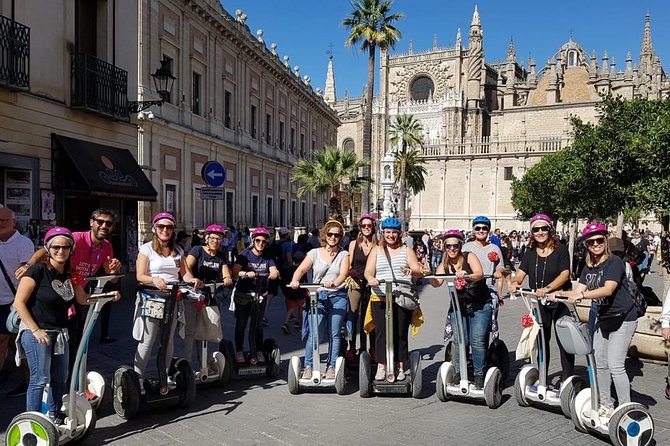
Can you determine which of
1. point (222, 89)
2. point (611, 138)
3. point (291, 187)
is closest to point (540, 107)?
point (291, 187)

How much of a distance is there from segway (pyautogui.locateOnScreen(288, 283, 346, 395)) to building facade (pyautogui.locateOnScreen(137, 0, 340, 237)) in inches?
404

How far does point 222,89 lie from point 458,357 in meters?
21.1

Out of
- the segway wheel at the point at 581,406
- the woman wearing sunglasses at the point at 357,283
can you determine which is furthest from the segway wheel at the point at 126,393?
the segway wheel at the point at 581,406

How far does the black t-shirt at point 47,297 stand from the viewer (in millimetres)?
4695

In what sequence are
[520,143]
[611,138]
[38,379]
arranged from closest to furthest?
[38,379], [611,138], [520,143]

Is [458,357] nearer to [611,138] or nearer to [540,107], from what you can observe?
[611,138]

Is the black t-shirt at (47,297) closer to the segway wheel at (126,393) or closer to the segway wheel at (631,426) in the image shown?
the segway wheel at (126,393)

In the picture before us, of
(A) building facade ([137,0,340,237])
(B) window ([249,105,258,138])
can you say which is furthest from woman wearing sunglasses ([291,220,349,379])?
(B) window ([249,105,258,138])

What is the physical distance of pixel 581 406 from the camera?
5.45 m

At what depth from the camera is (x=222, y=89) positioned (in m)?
25.4

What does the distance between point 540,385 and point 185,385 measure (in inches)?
141

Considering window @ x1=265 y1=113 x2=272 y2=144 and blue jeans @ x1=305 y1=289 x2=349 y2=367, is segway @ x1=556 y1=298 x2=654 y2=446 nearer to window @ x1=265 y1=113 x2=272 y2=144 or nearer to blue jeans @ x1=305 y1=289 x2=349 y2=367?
blue jeans @ x1=305 y1=289 x2=349 y2=367

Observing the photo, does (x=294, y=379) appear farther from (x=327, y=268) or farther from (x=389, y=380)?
(x=327, y=268)

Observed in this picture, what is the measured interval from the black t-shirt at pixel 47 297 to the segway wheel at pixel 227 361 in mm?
2401
